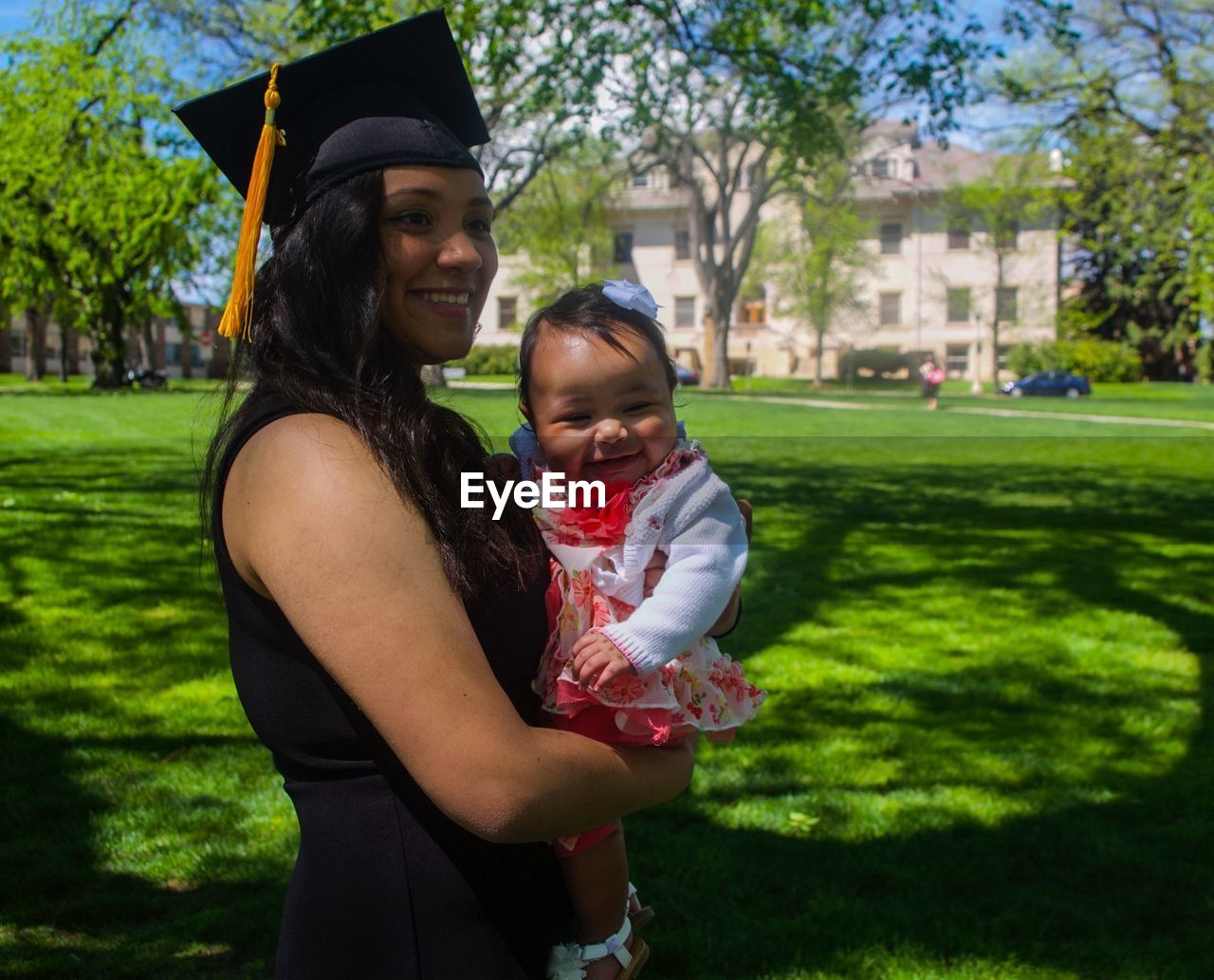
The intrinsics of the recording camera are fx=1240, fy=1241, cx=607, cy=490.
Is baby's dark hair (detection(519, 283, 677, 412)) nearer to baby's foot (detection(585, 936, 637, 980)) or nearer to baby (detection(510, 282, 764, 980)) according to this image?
baby (detection(510, 282, 764, 980))

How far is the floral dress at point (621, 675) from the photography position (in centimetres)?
171

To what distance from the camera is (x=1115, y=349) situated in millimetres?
54469

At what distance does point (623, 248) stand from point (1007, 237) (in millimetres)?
17196

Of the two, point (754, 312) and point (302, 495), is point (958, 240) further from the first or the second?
point (302, 495)

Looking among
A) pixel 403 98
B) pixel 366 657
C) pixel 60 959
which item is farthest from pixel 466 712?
pixel 60 959

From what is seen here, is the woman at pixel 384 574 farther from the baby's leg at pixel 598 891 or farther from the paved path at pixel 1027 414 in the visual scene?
the paved path at pixel 1027 414

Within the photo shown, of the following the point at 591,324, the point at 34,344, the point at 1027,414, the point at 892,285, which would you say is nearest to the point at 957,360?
the point at 892,285

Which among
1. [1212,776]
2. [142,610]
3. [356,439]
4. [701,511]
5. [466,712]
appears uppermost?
[356,439]

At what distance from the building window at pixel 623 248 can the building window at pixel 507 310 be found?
511cm

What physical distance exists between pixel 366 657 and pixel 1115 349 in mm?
58052

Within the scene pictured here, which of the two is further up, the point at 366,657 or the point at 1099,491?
the point at 366,657

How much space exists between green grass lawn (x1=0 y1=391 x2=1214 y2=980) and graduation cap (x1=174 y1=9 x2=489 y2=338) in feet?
1.28

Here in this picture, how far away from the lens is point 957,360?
62.7 meters

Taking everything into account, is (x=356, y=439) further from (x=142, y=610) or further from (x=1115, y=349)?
(x=1115, y=349)
